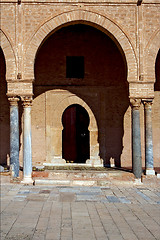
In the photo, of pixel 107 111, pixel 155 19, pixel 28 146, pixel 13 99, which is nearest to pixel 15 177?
pixel 28 146

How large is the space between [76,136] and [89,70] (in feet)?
13.9

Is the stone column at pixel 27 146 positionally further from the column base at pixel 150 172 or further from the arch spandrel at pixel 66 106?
the column base at pixel 150 172

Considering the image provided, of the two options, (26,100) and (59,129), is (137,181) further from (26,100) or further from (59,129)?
(26,100)

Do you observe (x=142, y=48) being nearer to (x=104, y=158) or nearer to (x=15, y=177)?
(x=104, y=158)

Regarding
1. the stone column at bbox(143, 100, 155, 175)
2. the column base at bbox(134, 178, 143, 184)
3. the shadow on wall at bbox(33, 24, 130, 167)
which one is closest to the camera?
the column base at bbox(134, 178, 143, 184)

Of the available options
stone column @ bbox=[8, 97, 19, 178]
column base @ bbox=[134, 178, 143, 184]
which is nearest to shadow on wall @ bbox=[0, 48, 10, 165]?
stone column @ bbox=[8, 97, 19, 178]

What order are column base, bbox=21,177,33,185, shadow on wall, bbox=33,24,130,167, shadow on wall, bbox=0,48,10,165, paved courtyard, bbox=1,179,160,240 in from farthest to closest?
shadow on wall, bbox=33,24,130,167, shadow on wall, bbox=0,48,10,165, column base, bbox=21,177,33,185, paved courtyard, bbox=1,179,160,240

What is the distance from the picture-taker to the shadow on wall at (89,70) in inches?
467

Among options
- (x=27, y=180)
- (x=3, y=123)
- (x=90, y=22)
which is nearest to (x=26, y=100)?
(x=27, y=180)

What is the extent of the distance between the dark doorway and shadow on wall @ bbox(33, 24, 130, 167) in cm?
196

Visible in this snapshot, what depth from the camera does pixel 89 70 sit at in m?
11.9

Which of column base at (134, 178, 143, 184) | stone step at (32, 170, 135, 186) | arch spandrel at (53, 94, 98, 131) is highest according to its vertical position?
arch spandrel at (53, 94, 98, 131)

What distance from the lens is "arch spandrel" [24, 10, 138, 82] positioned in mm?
9203

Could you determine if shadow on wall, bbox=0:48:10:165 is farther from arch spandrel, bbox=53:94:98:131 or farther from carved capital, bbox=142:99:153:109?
carved capital, bbox=142:99:153:109
